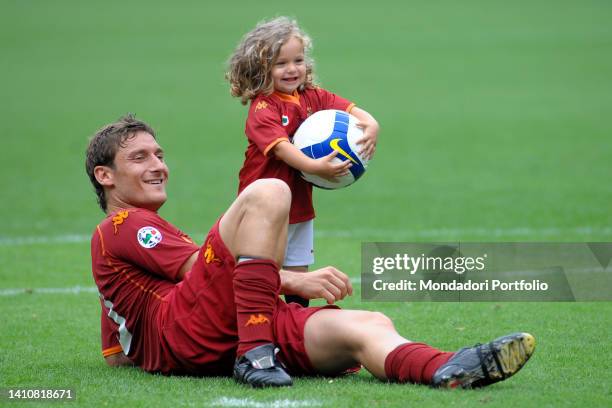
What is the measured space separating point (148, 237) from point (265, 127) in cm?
114

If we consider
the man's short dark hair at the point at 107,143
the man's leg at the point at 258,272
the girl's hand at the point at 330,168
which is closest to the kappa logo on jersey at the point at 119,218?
the man's short dark hair at the point at 107,143

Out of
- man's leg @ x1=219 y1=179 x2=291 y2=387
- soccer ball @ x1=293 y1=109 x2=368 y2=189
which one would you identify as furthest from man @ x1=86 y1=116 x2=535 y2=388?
soccer ball @ x1=293 y1=109 x2=368 y2=189

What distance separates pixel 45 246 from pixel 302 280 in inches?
245

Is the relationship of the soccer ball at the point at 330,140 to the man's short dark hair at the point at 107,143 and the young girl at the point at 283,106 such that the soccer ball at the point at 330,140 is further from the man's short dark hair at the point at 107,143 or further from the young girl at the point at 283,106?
the man's short dark hair at the point at 107,143

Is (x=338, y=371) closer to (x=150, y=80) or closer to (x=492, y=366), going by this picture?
(x=492, y=366)

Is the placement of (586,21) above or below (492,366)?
above

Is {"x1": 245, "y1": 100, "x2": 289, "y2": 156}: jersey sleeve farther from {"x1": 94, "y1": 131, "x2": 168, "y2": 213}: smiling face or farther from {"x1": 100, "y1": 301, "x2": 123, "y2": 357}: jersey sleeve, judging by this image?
{"x1": 100, "y1": 301, "x2": 123, "y2": 357}: jersey sleeve

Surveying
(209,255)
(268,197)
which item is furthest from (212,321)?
(268,197)

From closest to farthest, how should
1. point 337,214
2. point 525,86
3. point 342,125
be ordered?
1. point 342,125
2. point 337,214
3. point 525,86

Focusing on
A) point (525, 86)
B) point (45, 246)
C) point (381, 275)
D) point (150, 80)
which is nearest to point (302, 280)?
point (381, 275)

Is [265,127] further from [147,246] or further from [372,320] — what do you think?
[372,320]

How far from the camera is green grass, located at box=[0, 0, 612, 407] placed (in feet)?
20.1

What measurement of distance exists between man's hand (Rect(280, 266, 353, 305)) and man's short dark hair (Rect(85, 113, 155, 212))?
1.19 m

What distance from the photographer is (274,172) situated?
6789 mm
